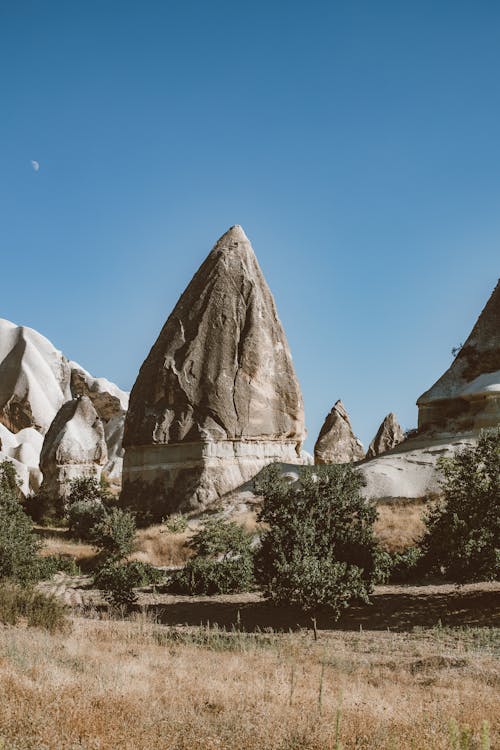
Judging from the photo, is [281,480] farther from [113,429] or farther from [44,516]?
[113,429]

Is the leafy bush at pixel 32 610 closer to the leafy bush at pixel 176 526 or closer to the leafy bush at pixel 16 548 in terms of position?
the leafy bush at pixel 16 548

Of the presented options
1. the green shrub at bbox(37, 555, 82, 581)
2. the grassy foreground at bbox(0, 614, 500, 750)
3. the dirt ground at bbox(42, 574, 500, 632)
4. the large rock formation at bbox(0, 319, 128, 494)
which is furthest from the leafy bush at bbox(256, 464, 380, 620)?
the large rock formation at bbox(0, 319, 128, 494)

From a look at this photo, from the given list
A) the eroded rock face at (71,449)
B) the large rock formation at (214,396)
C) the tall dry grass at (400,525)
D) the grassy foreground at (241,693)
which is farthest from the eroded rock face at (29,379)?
the grassy foreground at (241,693)

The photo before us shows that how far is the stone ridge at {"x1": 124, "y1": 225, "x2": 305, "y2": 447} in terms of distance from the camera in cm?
2589

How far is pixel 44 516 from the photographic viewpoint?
28875 millimetres

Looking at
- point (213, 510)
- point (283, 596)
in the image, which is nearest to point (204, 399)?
point (213, 510)

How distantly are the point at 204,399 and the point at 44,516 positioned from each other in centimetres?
936

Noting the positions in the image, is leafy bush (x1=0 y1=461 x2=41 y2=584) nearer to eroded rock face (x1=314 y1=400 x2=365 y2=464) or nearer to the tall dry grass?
the tall dry grass

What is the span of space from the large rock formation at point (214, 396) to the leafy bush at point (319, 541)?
39.8 feet

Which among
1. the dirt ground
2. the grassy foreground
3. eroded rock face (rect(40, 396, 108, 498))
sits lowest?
the dirt ground

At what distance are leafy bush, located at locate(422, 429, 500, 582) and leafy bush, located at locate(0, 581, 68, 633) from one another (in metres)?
6.20

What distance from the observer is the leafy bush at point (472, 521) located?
1051 centimetres

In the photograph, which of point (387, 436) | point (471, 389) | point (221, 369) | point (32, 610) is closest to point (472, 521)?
point (32, 610)

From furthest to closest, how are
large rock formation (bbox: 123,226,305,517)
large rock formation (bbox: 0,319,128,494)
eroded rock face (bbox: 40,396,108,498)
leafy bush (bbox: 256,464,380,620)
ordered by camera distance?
large rock formation (bbox: 0,319,128,494) → eroded rock face (bbox: 40,396,108,498) → large rock formation (bbox: 123,226,305,517) → leafy bush (bbox: 256,464,380,620)
